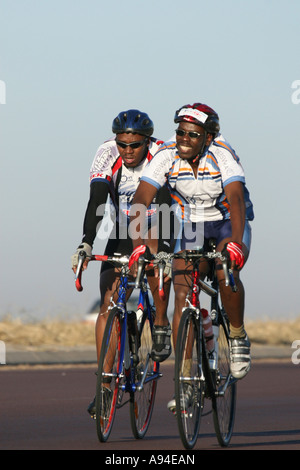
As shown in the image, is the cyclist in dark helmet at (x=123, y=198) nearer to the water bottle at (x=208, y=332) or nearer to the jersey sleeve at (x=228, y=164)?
the water bottle at (x=208, y=332)

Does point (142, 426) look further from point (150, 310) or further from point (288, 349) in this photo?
point (288, 349)

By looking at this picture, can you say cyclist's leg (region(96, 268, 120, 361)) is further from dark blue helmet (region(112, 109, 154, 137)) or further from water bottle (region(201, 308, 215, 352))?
dark blue helmet (region(112, 109, 154, 137))

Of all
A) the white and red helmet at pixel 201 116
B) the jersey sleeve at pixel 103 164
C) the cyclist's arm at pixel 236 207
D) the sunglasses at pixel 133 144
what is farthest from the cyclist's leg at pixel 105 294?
the white and red helmet at pixel 201 116

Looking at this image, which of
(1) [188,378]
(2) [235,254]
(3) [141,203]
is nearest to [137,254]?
(3) [141,203]

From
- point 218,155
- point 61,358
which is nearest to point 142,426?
point 218,155

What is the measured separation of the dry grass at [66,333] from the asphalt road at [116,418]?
3.70m

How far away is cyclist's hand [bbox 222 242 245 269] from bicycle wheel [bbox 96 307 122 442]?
1.06 m

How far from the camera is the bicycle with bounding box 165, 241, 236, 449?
8266 millimetres

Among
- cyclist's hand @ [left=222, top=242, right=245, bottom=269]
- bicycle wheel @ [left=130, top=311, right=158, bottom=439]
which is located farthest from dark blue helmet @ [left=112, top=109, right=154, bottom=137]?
cyclist's hand @ [left=222, top=242, right=245, bottom=269]

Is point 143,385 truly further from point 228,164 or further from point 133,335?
point 228,164

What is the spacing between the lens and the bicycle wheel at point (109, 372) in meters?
8.62

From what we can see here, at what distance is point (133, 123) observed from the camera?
9.69m

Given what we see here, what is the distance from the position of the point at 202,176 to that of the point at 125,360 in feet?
5.05
